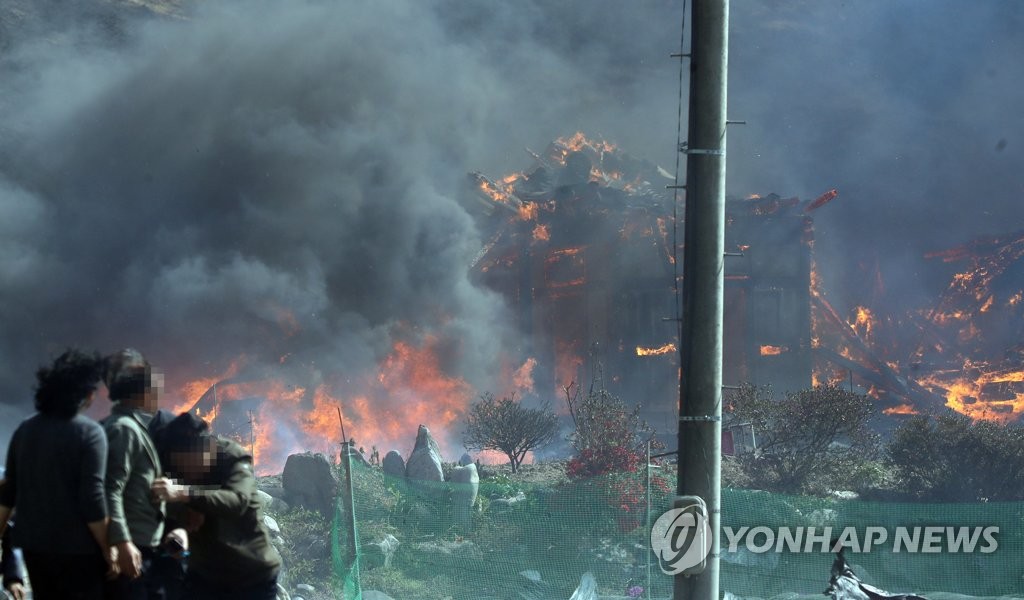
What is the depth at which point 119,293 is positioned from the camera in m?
29.1

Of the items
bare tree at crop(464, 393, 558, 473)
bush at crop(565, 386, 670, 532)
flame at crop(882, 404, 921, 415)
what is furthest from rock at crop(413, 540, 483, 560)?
flame at crop(882, 404, 921, 415)

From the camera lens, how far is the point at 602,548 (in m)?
10.4

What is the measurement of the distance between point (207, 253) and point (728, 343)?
56.1 ft

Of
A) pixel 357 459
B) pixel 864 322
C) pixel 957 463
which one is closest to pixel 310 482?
pixel 357 459

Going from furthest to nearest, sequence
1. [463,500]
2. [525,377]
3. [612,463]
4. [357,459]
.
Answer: [525,377] < [612,463] < [357,459] < [463,500]

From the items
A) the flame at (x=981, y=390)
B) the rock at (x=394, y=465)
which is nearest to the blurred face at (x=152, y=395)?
the rock at (x=394, y=465)

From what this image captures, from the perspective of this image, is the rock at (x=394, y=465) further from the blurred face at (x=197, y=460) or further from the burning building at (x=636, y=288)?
the burning building at (x=636, y=288)

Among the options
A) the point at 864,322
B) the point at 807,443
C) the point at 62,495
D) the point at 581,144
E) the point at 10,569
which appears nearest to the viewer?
the point at 62,495

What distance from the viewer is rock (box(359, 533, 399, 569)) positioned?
1057 centimetres

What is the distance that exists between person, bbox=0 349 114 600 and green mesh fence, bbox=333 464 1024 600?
5.16 metres

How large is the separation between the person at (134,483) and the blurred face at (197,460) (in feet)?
0.47

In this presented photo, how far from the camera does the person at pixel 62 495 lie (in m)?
4.16

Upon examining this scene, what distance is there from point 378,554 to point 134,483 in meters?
6.57

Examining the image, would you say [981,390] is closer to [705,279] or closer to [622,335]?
[622,335]
